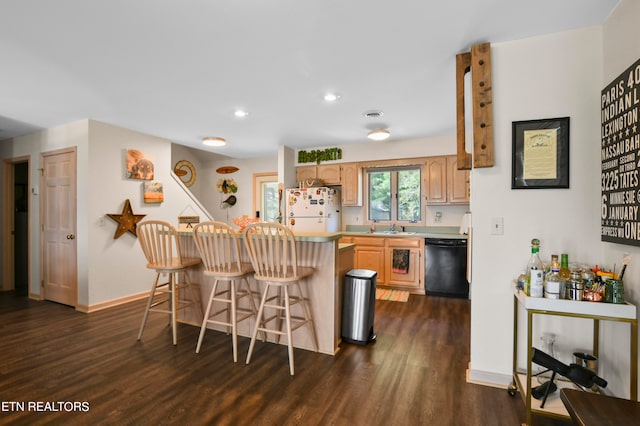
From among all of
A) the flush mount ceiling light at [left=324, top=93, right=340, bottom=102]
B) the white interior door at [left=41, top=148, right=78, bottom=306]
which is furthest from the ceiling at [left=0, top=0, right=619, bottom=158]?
the white interior door at [left=41, top=148, right=78, bottom=306]

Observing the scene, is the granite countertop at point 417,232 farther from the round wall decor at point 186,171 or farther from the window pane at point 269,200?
the round wall decor at point 186,171

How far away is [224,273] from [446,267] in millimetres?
3256

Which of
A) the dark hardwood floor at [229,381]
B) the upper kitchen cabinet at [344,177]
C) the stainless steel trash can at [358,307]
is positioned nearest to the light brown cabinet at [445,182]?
the upper kitchen cabinet at [344,177]

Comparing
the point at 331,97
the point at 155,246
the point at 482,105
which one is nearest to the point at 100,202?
the point at 155,246

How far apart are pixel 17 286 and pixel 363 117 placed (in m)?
6.07

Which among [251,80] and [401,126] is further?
[401,126]

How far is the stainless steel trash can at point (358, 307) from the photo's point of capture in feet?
9.15

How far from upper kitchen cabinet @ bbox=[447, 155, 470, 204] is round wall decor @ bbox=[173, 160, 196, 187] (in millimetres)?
5145

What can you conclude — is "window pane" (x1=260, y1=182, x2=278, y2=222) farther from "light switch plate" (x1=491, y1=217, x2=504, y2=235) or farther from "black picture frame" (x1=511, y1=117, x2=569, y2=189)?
"black picture frame" (x1=511, y1=117, x2=569, y2=189)

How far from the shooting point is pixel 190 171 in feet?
22.2

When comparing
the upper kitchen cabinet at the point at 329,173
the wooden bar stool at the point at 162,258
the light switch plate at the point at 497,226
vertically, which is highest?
the upper kitchen cabinet at the point at 329,173

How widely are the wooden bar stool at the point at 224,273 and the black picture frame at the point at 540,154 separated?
7.02 ft

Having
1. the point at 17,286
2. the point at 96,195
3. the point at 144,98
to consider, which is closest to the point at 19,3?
the point at 144,98

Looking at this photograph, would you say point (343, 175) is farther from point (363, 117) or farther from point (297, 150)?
point (363, 117)
